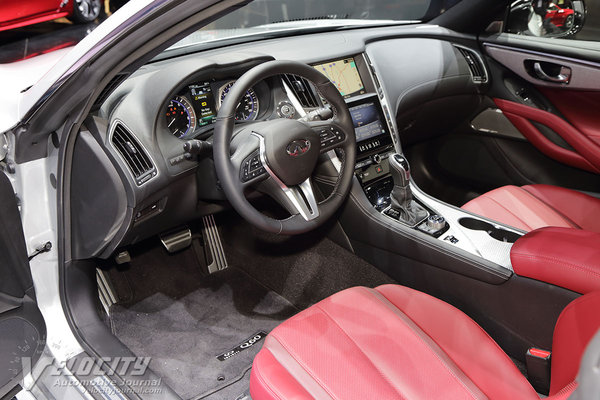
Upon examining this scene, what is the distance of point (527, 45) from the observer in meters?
2.45

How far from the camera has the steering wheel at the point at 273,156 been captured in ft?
4.80

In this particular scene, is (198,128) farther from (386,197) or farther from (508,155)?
(508,155)

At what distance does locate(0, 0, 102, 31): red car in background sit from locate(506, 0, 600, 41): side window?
2072mm

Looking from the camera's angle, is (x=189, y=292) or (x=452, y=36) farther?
(x=452, y=36)

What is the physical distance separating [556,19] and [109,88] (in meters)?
2.05

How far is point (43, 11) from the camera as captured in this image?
2.47 m

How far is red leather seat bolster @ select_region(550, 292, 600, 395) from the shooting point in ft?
3.65

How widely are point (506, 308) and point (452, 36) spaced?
4.99 ft

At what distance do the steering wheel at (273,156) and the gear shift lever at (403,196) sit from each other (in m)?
0.39

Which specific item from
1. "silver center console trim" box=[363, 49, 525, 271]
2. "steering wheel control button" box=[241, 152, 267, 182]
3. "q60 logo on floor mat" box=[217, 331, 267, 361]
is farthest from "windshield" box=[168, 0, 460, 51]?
"q60 logo on floor mat" box=[217, 331, 267, 361]

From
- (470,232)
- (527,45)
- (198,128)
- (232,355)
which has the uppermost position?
(198,128)

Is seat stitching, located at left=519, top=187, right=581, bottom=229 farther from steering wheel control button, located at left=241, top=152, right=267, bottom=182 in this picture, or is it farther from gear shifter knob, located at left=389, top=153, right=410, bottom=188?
steering wheel control button, located at left=241, top=152, right=267, bottom=182

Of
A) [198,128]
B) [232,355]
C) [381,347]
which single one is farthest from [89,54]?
[232,355]

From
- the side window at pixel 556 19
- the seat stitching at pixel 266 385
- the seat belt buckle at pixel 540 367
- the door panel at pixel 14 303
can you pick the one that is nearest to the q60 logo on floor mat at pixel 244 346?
the door panel at pixel 14 303
